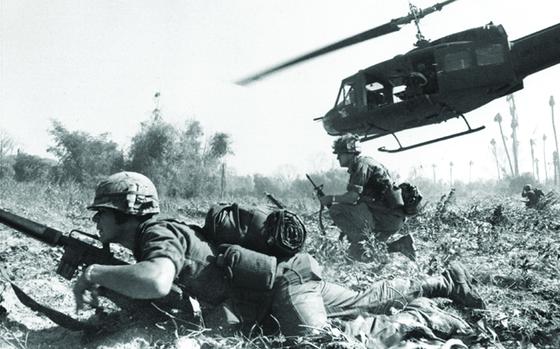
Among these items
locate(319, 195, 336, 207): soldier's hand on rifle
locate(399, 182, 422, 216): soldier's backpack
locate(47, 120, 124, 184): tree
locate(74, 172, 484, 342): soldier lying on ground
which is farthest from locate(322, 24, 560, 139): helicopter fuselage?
locate(47, 120, 124, 184): tree

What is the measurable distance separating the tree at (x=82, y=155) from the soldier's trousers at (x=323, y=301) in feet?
87.8

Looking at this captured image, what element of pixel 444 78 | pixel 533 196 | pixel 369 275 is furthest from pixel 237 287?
pixel 533 196

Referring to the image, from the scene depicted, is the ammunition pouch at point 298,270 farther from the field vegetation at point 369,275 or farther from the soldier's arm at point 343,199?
the soldier's arm at point 343,199

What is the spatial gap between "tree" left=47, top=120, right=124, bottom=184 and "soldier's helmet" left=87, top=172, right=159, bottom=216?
2646cm

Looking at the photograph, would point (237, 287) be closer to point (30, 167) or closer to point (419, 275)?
point (419, 275)

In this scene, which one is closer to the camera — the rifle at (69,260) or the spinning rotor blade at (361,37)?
the rifle at (69,260)

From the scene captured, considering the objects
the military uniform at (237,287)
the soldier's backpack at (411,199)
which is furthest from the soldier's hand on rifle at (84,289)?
the soldier's backpack at (411,199)

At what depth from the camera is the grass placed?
125 inches

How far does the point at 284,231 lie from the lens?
3166mm

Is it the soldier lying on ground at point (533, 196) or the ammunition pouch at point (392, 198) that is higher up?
the ammunition pouch at point (392, 198)

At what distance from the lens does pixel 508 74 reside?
31.9ft

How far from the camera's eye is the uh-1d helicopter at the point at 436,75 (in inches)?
381

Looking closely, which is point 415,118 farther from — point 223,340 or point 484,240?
point 223,340

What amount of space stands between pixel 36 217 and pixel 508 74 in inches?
347
